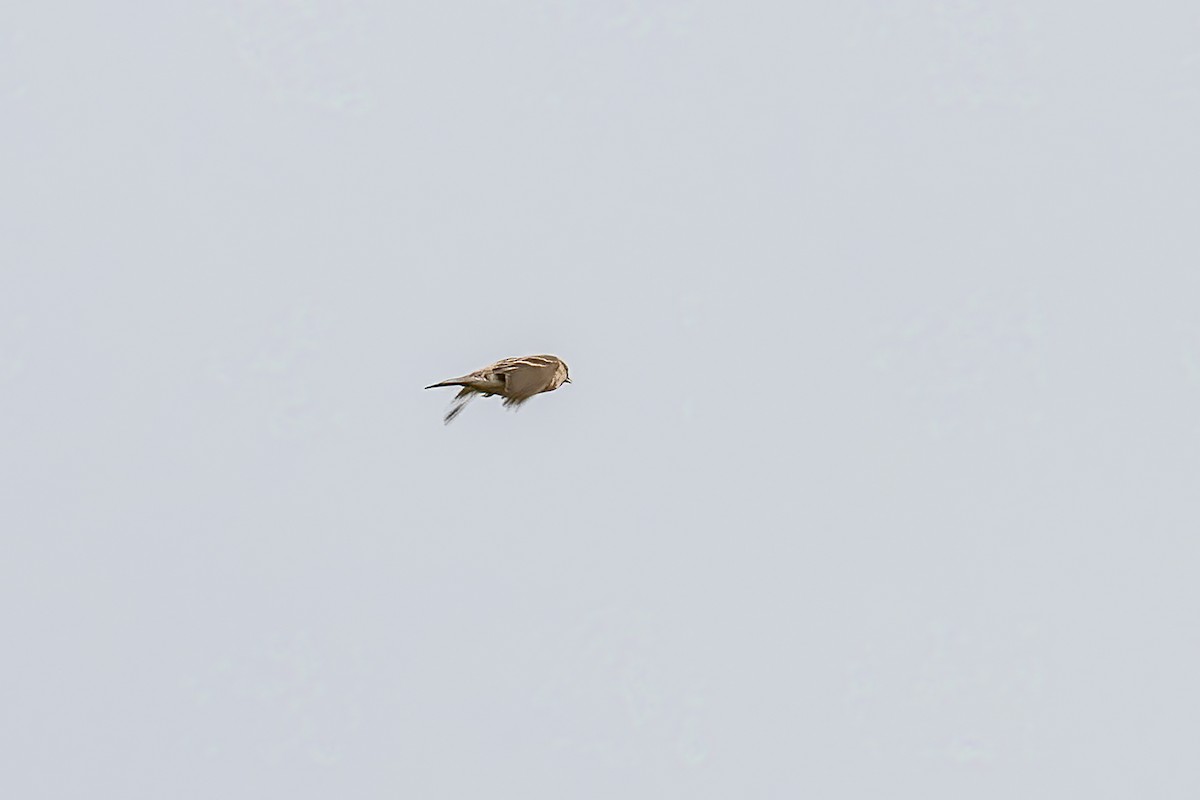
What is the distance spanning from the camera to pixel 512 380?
3406 cm

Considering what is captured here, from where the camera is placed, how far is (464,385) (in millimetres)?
33344

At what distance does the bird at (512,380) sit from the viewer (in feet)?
110

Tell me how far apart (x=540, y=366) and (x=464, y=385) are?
2156mm

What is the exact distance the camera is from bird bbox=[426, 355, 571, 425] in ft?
110

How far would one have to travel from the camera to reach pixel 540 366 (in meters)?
34.6
